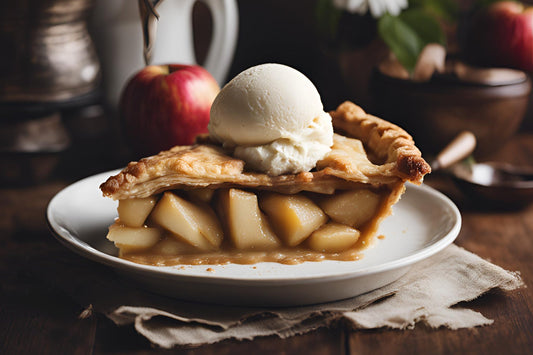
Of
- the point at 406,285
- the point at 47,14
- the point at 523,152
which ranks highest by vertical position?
the point at 47,14

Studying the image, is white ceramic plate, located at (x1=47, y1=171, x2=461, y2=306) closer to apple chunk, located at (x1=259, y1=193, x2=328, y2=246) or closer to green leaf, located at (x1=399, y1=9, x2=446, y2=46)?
apple chunk, located at (x1=259, y1=193, x2=328, y2=246)

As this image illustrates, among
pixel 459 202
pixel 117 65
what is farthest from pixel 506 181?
pixel 117 65

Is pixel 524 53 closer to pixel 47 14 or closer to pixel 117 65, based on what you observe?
pixel 117 65

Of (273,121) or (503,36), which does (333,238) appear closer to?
(273,121)

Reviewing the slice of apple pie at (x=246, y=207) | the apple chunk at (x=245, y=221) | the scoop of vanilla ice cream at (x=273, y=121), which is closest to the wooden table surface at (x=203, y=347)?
the slice of apple pie at (x=246, y=207)

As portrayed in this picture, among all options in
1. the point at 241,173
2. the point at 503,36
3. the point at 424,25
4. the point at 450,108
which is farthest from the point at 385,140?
the point at 503,36

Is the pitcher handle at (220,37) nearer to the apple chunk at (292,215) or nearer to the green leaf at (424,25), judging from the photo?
the green leaf at (424,25)

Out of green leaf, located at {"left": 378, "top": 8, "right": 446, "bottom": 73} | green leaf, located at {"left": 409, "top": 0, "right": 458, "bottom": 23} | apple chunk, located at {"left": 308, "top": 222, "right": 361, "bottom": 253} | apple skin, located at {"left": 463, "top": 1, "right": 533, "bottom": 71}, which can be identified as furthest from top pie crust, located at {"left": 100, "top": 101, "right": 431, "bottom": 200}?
green leaf, located at {"left": 409, "top": 0, "right": 458, "bottom": 23}

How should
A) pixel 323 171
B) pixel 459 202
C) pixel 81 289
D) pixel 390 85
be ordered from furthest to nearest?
pixel 390 85, pixel 459 202, pixel 323 171, pixel 81 289
